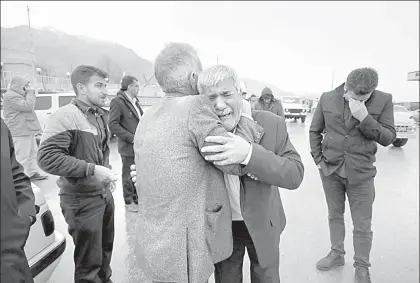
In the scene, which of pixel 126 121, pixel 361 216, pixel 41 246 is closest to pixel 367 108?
pixel 361 216

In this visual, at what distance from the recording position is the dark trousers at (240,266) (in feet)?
5.26

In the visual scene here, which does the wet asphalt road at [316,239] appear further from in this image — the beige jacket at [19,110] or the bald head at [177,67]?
the bald head at [177,67]

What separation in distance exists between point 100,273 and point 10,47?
221 cm

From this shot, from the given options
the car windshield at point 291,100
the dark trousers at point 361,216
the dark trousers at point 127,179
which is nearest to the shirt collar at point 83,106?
the dark trousers at point 127,179

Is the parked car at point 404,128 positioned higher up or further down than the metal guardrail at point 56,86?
further down

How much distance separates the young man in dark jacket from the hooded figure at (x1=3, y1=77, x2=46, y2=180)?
12.0 feet

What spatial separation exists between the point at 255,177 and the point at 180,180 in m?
0.33

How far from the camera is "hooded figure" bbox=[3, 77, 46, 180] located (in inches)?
195

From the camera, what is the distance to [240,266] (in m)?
1.77

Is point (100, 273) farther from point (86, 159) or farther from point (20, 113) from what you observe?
point (20, 113)

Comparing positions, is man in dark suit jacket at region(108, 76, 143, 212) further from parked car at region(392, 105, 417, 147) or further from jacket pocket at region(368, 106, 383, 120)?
parked car at region(392, 105, 417, 147)

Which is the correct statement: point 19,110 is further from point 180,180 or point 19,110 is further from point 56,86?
point 56,86

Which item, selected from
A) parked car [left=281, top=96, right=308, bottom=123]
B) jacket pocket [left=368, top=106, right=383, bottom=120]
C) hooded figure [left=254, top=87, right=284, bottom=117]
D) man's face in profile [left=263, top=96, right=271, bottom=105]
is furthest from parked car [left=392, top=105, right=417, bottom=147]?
parked car [left=281, top=96, right=308, bottom=123]

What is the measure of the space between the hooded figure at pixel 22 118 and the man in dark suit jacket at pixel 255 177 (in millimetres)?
5014
